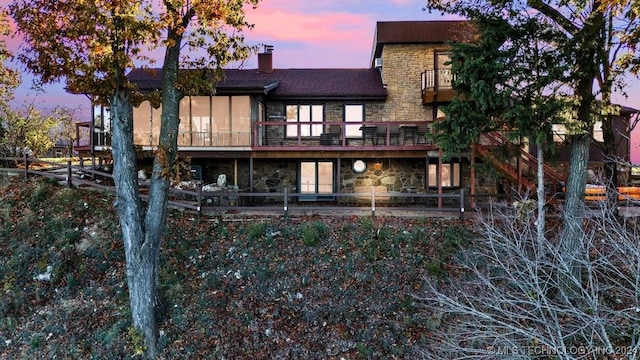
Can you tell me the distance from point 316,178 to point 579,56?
393 inches

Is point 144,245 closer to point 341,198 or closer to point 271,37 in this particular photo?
point 341,198

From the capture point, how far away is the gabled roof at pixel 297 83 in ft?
48.8

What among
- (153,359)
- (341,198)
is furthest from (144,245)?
(341,198)

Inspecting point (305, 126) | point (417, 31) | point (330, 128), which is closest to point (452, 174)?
point (330, 128)

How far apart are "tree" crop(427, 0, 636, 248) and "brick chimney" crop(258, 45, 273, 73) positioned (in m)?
11.0

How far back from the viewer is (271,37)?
61.4 ft

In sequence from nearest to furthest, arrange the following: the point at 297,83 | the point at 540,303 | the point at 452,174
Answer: the point at 540,303 → the point at 452,174 → the point at 297,83

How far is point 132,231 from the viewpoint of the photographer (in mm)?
8109

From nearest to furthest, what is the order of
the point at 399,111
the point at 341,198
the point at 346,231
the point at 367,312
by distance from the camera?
the point at 367,312 < the point at 346,231 < the point at 341,198 < the point at 399,111

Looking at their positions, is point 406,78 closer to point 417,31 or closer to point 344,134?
point 417,31

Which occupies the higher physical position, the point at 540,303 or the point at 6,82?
the point at 6,82

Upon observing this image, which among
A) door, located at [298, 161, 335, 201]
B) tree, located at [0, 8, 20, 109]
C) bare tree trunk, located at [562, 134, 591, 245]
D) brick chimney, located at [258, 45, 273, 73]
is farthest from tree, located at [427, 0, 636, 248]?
tree, located at [0, 8, 20, 109]

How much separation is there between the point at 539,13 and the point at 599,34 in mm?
1412

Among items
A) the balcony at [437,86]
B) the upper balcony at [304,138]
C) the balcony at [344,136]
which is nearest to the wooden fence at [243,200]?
the upper balcony at [304,138]
